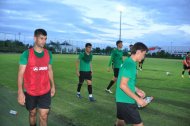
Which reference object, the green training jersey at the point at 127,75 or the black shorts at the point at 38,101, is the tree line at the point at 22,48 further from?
the green training jersey at the point at 127,75

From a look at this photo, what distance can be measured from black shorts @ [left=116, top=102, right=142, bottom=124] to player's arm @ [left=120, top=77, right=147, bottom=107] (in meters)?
0.34

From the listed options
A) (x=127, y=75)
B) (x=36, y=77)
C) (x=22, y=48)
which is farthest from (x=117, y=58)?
(x=22, y=48)

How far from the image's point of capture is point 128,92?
208 inches

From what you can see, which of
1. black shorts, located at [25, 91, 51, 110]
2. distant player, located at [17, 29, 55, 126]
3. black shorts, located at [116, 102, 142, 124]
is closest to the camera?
black shorts, located at [116, 102, 142, 124]

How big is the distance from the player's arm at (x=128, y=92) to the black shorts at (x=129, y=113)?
0.34 m

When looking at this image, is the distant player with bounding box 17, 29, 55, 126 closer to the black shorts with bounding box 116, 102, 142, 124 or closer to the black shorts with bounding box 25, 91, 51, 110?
the black shorts with bounding box 25, 91, 51, 110

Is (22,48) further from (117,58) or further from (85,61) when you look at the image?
(85,61)

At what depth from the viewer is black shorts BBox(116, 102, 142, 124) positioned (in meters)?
5.52

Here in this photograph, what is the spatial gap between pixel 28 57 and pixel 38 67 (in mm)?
270

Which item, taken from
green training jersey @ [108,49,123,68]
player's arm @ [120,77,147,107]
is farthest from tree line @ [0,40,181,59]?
player's arm @ [120,77,147,107]

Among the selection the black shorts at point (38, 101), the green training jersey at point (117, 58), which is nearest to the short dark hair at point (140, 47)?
the black shorts at point (38, 101)

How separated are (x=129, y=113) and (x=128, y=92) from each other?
0.46 m

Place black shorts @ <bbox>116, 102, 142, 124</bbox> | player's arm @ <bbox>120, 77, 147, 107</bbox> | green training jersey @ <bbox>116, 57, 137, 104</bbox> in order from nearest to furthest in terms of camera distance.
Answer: player's arm @ <bbox>120, 77, 147, 107</bbox> < green training jersey @ <bbox>116, 57, 137, 104</bbox> < black shorts @ <bbox>116, 102, 142, 124</bbox>

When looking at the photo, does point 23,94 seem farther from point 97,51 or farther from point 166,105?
point 97,51
